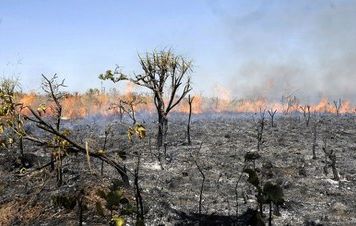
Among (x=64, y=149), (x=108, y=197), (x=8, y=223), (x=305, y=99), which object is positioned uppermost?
(x=305, y=99)

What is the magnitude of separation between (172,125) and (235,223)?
34.3 m

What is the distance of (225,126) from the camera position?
47812mm

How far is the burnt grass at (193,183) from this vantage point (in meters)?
14.8

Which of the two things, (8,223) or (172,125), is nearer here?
(8,223)

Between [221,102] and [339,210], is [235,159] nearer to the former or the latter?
[339,210]

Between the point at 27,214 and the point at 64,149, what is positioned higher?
the point at 64,149

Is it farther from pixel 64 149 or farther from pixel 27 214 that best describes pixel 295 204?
pixel 64 149

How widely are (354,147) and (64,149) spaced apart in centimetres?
3170

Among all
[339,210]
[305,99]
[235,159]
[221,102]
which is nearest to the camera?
[339,210]

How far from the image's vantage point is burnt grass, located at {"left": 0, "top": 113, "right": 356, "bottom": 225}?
14758 millimetres

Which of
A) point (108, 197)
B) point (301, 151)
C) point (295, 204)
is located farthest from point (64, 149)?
point (301, 151)

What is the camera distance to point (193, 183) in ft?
73.7

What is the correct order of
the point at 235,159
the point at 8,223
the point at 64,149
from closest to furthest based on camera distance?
the point at 64,149 → the point at 8,223 → the point at 235,159

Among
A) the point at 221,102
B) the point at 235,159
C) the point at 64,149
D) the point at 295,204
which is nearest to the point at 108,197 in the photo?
the point at 64,149
